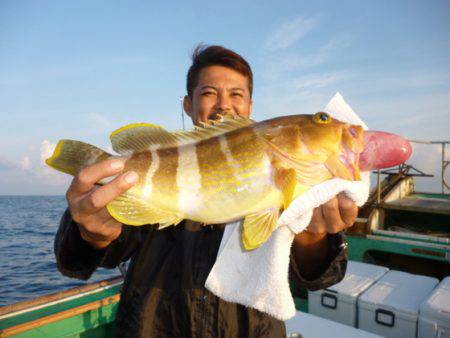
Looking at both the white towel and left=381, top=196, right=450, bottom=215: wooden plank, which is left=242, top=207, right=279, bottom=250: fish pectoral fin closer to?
the white towel

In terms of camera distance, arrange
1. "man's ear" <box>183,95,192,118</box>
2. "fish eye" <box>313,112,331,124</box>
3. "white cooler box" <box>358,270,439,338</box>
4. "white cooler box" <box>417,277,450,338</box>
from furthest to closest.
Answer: "white cooler box" <box>358,270,439,338</box> → "white cooler box" <box>417,277,450,338</box> → "man's ear" <box>183,95,192,118</box> → "fish eye" <box>313,112,331,124</box>

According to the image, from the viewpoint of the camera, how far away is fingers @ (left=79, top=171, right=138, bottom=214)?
2127 millimetres

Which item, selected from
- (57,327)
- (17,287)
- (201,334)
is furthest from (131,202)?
(17,287)

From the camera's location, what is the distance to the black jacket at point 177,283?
2.74m

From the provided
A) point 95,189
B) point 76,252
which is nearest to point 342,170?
point 95,189

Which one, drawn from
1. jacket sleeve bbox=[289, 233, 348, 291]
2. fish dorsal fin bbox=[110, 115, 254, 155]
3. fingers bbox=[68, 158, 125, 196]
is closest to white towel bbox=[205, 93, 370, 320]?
jacket sleeve bbox=[289, 233, 348, 291]

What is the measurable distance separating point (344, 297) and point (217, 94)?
4035 mm

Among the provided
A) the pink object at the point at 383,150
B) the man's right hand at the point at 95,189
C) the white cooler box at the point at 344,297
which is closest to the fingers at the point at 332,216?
the pink object at the point at 383,150

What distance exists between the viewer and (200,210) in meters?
2.25

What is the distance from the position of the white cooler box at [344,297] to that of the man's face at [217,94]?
3650mm

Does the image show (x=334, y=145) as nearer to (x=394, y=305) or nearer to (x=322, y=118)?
(x=322, y=118)

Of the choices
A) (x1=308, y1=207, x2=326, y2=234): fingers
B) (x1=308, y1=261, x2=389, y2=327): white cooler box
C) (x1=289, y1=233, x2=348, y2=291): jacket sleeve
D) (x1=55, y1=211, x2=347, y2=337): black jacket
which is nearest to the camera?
(x1=308, y1=207, x2=326, y2=234): fingers

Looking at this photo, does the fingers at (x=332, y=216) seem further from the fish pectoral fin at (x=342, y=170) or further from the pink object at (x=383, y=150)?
the pink object at (x=383, y=150)

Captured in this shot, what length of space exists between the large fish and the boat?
2995 mm
